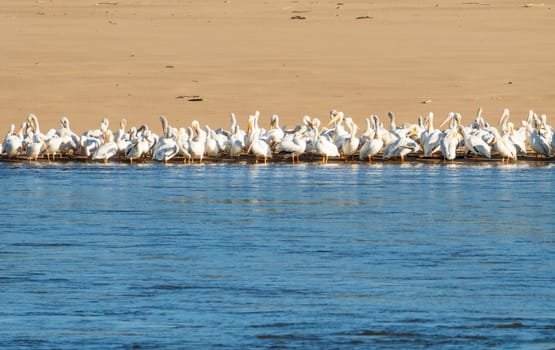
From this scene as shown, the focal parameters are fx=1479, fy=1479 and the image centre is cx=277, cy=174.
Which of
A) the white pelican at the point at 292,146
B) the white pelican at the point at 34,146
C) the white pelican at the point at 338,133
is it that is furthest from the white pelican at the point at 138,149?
the white pelican at the point at 338,133

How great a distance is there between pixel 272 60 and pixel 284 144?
459 inches

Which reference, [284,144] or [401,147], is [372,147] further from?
[284,144]

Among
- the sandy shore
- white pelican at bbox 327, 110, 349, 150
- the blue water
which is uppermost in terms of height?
the sandy shore

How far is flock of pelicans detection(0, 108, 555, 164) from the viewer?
1723 cm

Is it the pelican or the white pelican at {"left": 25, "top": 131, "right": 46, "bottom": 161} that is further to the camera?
the white pelican at {"left": 25, "top": 131, "right": 46, "bottom": 161}

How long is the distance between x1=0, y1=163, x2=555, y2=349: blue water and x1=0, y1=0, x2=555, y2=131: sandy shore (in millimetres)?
7965

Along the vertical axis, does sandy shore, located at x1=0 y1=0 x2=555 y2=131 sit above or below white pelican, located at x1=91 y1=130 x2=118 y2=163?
above

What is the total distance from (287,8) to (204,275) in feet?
102

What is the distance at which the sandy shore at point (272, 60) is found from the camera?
2352 centimetres

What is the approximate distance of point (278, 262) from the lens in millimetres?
9766

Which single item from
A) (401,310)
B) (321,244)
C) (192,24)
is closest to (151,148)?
(321,244)

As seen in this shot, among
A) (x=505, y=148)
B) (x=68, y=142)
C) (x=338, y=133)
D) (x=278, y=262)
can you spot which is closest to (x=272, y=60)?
(x=338, y=133)

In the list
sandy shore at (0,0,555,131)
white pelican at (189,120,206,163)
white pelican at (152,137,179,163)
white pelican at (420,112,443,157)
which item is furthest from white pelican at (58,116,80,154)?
white pelican at (420,112,443,157)

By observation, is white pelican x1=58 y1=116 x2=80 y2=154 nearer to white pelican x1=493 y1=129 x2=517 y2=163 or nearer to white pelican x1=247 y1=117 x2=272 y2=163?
white pelican x1=247 y1=117 x2=272 y2=163
